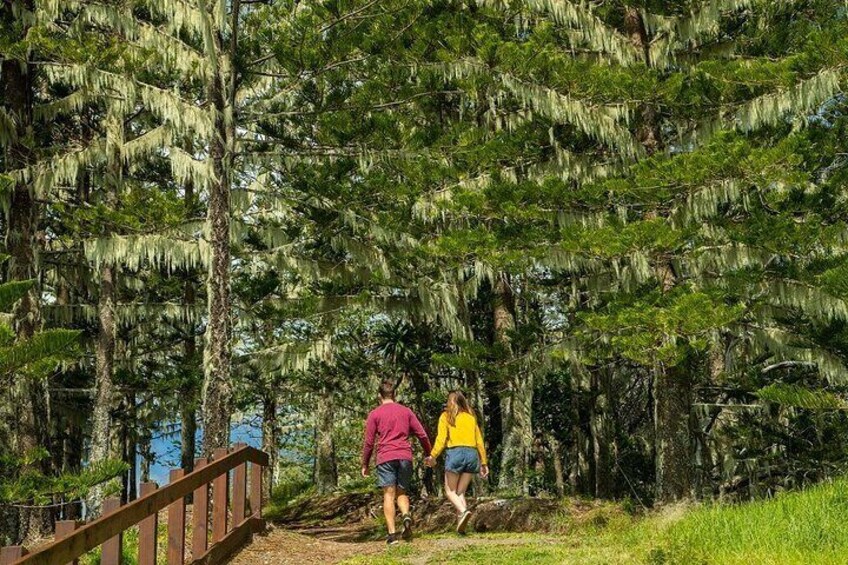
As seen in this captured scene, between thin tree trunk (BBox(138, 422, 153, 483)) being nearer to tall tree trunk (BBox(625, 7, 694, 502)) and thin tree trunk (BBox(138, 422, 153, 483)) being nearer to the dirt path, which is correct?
the dirt path

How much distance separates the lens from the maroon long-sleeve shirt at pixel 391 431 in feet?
30.1

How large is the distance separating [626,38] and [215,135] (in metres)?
6.52

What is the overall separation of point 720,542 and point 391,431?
12.3ft

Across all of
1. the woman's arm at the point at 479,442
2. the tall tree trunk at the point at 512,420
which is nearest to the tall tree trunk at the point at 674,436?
the woman's arm at the point at 479,442

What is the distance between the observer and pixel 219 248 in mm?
11859

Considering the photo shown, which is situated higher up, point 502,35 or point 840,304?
point 502,35

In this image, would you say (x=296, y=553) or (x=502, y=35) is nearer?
(x=296, y=553)

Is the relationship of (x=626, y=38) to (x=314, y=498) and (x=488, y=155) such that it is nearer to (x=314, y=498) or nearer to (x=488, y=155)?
(x=488, y=155)

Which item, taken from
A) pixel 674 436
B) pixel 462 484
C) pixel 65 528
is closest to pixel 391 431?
pixel 462 484

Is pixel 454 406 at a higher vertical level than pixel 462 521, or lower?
higher

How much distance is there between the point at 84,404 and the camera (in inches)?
853

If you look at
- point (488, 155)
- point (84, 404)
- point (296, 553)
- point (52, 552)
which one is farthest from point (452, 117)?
point (52, 552)

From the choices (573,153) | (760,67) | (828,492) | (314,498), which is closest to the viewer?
(828,492)

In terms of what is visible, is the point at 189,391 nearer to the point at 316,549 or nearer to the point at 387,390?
the point at 316,549
